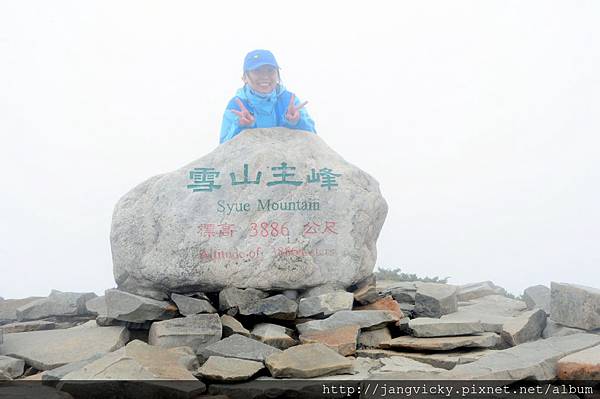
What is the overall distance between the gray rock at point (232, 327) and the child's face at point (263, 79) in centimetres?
423

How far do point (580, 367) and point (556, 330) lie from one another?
1860 mm

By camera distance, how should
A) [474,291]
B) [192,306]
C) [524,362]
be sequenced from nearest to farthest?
[524,362], [192,306], [474,291]

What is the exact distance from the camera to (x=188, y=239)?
7.66m

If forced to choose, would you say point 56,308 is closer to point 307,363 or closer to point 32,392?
point 32,392

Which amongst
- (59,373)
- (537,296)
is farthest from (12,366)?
(537,296)

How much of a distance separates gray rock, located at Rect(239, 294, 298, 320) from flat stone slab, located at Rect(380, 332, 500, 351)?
133 cm

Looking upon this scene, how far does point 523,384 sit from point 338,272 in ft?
10.9

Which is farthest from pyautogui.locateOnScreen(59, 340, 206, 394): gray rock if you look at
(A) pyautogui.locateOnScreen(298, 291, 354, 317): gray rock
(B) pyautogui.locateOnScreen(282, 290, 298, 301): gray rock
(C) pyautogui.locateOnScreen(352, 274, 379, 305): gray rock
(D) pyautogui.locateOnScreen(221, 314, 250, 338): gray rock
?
(C) pyautogui.locateOnScreen(352, 274, 379, 305): gray rock

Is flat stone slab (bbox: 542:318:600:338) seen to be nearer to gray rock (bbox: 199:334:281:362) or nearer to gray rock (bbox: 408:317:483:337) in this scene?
gray rock (bbox: 408:317:483:337)

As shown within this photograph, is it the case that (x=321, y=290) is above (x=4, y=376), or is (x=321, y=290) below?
above

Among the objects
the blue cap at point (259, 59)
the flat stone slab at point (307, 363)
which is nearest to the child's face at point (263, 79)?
the blue cap at point (259, 59)

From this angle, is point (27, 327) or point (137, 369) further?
point (27, 327)

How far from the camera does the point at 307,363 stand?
5.18m

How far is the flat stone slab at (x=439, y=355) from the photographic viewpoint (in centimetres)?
555
